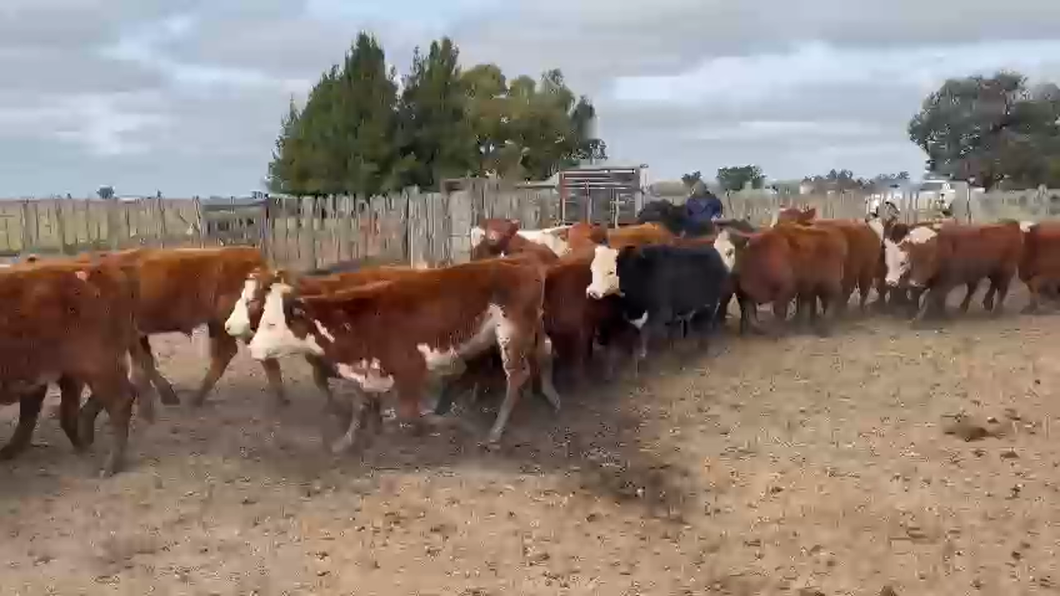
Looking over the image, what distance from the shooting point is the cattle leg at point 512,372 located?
→ 27.1 ft

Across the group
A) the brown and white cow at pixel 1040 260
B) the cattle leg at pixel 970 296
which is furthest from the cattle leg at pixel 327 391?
the brown and white cow at pixel 1040 260

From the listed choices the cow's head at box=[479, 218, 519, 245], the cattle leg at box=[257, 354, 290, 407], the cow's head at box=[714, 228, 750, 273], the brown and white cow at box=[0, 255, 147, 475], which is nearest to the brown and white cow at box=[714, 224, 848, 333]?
the cow's head at box=[714, 228, 750, 273]

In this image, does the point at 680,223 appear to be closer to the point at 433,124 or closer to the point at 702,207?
the point at 702,207

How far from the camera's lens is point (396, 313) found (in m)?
8.00

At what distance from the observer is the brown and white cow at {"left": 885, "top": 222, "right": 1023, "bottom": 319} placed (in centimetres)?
1359

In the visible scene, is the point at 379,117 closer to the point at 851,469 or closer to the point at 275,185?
the point at 275,185

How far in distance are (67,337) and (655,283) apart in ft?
17.4

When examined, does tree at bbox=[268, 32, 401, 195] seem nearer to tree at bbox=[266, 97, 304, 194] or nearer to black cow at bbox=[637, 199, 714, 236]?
tree at bbox=[266, 97, 304, 194]

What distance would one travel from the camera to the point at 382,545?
6.03 meters

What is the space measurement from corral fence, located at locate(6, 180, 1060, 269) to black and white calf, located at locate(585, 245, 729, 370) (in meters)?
7.55

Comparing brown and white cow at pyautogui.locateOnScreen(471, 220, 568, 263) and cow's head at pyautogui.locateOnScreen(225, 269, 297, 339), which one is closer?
cow's head at pyautogui.locateOnScreen(225, 269, 297, 339)

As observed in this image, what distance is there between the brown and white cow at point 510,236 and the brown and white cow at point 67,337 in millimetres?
5405

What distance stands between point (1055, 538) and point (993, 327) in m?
7.07

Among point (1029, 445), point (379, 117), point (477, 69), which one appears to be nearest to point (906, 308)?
point (1029, 445)
